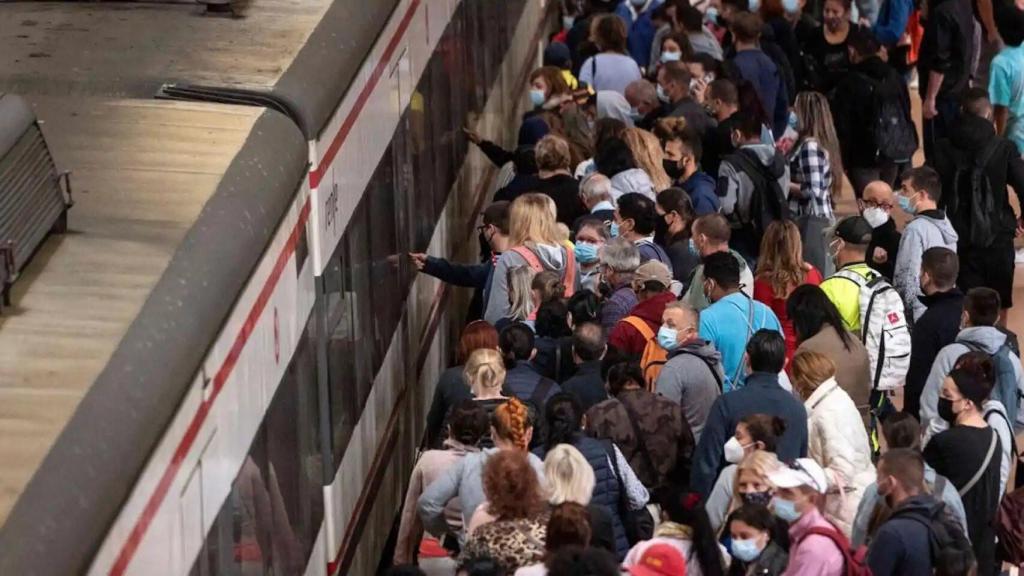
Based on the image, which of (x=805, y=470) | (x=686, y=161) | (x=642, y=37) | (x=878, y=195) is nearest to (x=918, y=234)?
(x=878, y=195)

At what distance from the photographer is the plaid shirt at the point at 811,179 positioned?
12.8 meters

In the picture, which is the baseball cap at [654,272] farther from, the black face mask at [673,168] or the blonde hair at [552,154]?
the black face mask at [673,168]

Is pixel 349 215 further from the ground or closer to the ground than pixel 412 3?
closer to the ground

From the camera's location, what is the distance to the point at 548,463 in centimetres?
760

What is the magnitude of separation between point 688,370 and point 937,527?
177 centimetres

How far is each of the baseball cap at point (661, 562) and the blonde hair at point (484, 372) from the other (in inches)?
60.5

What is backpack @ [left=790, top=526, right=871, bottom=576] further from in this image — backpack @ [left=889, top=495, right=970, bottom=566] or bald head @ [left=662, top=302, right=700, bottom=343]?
bald head @ [left=662, top=302, right=700, bottom=343]

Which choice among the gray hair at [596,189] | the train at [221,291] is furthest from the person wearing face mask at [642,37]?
the train at [221,291]

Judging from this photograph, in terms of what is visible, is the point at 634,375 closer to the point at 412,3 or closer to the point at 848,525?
the point at 848,525

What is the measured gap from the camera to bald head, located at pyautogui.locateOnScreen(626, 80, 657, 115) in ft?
46.0

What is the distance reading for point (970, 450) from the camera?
8.52 metres

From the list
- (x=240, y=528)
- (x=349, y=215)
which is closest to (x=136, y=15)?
(x=349, y=215)

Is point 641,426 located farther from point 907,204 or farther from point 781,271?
point 907,204

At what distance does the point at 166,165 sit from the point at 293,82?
85 cm
